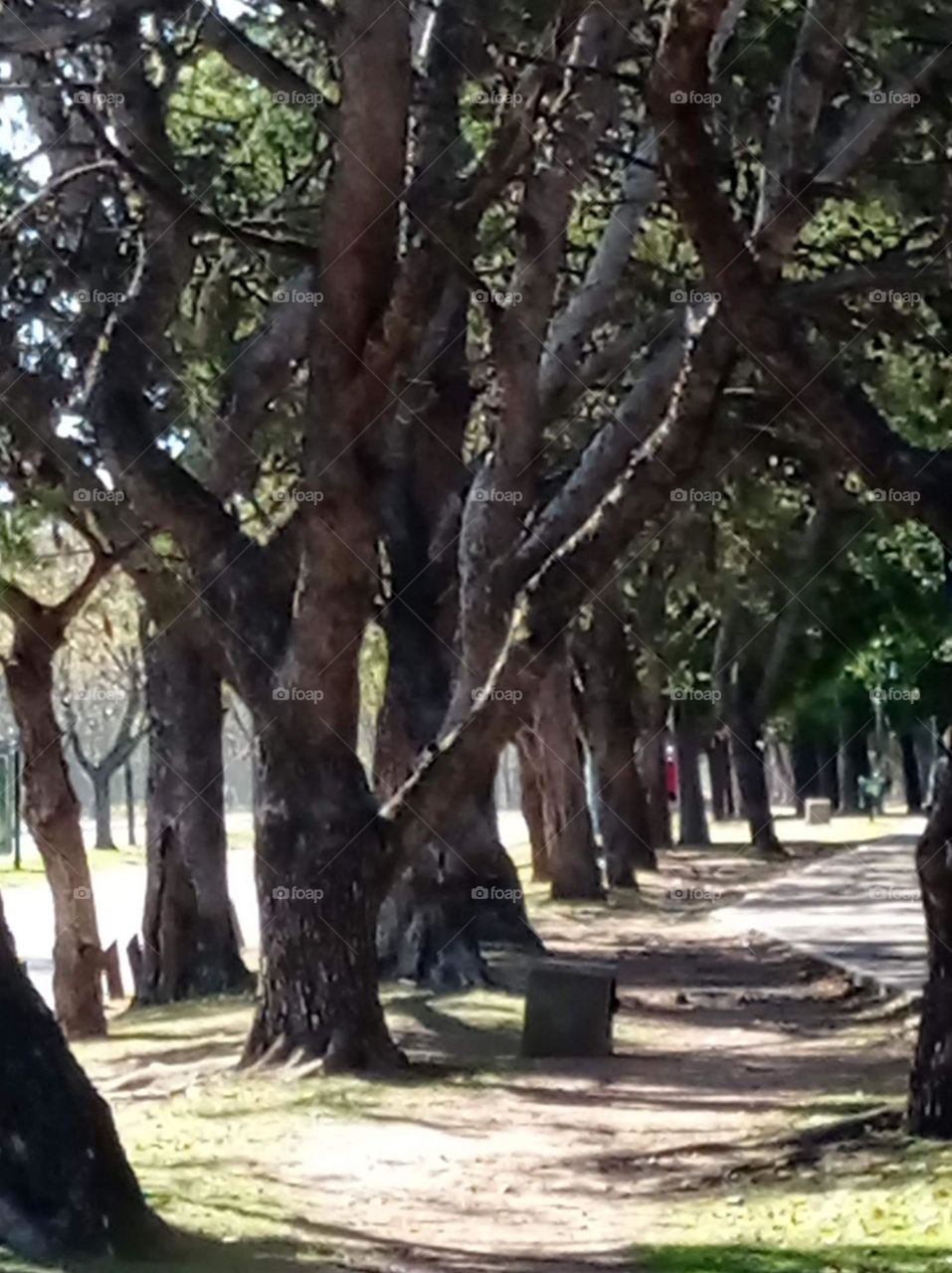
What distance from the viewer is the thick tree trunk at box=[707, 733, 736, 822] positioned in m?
65.9

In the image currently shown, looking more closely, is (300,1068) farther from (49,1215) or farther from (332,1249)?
(49,1215)

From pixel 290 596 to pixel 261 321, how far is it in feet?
15.3

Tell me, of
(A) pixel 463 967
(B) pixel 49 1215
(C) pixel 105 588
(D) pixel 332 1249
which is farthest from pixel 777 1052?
(C) pixel 105 588

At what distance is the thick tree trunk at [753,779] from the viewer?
4266 cm

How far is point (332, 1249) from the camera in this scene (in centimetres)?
945

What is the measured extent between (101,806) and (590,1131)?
46.8 m

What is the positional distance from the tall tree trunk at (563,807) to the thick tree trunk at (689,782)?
14696mm

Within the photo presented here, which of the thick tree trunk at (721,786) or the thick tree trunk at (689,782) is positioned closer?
the thick tree trunk at (689,782)
